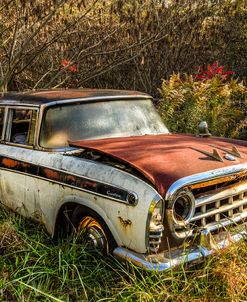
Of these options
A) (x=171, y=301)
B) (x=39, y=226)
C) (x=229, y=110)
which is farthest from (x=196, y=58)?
(x=171, y=301)

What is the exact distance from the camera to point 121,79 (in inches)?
383

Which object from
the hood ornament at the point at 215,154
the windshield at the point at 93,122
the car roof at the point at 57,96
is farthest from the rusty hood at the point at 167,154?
the car roof at the point at 57,96

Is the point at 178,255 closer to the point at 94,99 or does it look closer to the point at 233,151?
the point at 233,151

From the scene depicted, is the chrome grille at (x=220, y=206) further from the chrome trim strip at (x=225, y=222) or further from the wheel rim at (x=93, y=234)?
the wheel rim at (x=93, y=234)

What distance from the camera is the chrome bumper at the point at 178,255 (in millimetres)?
2686

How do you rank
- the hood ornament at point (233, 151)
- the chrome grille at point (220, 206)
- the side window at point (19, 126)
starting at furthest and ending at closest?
the side window at point (19, 126) < the hood ornament at point (233, 151) < the chrome grille at point (220, 206)

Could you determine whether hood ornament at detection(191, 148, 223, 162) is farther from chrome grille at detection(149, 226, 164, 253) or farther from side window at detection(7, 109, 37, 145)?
side window at detection(7, 109, 37, 145)

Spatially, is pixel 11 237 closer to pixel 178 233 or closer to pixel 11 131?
pixel 11 131

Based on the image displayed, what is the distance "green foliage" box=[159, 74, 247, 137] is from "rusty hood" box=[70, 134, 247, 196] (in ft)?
8.30

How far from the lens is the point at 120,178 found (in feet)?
9.39

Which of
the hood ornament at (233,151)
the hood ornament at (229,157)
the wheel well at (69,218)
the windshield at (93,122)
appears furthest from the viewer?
the windshield at (93,122)

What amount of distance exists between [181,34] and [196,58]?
2.55ft

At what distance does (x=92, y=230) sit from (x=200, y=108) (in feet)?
12.4

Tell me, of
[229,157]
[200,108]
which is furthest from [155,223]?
[200,108]
